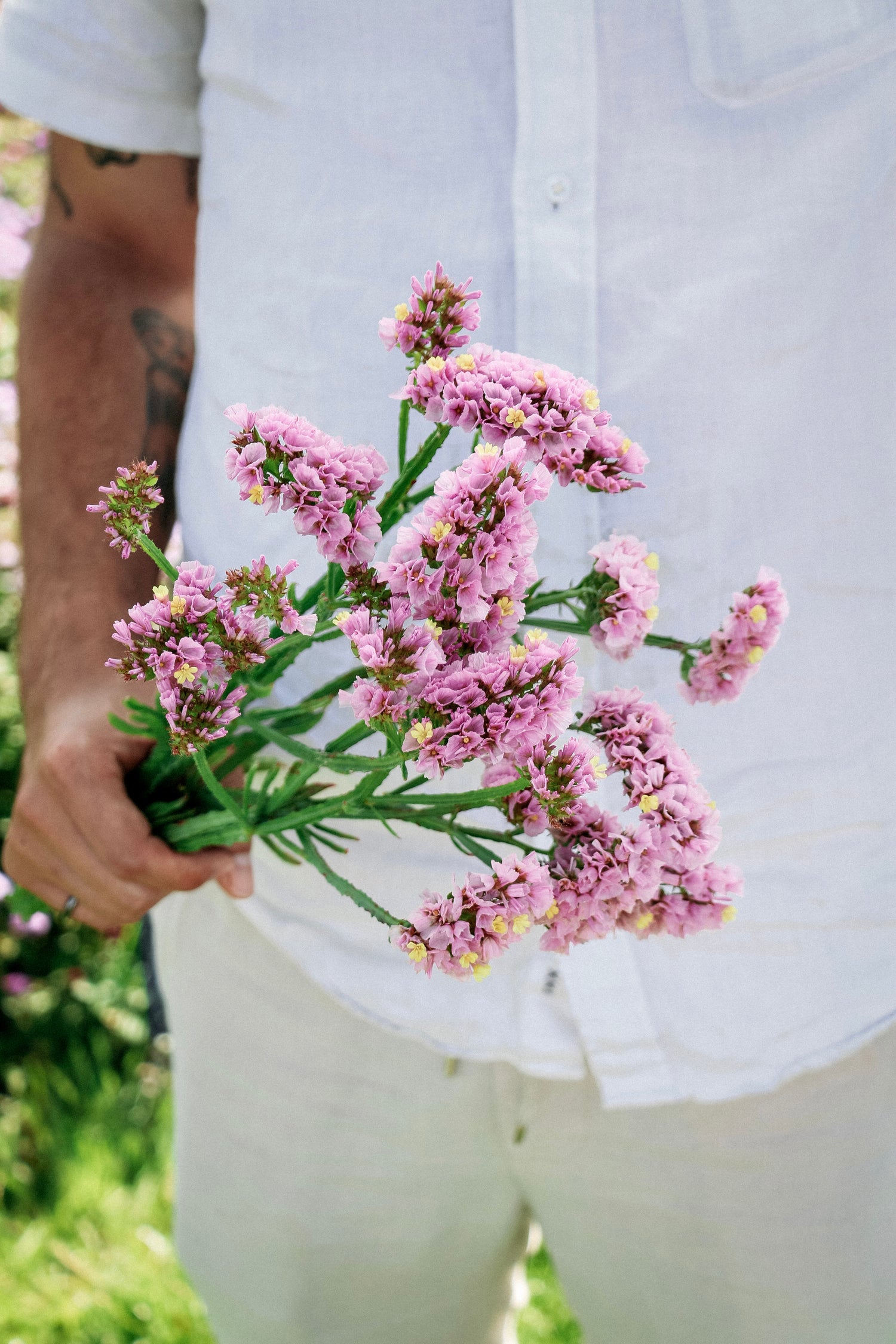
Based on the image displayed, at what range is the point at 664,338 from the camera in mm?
989

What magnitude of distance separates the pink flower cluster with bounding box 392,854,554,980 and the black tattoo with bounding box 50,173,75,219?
1121 mm

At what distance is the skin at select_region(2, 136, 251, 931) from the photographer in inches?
41.6

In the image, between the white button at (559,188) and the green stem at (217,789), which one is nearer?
the green stem at (217,789)

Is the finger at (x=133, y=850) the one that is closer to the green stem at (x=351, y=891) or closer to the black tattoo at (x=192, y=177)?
the green stem at (x=351, y=891)

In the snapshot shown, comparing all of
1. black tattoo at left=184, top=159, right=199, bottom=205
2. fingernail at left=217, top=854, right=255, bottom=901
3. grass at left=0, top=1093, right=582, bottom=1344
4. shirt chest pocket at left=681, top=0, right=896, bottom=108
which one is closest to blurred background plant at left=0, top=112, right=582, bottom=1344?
grass at left=0, top=1093, right=582, bottom=1344

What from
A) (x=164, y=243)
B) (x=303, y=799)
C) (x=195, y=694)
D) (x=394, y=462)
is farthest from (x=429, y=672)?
(x=164, y=243)

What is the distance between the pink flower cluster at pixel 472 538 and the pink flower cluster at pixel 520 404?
0.03 metres

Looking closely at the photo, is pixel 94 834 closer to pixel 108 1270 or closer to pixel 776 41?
pixel 776 41

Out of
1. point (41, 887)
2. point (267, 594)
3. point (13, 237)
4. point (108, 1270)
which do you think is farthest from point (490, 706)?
point (13, 237)

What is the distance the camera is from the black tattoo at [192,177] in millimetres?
1360

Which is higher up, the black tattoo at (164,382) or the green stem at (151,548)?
the black tattoo at (164,382)

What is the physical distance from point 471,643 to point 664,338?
19.9 inches

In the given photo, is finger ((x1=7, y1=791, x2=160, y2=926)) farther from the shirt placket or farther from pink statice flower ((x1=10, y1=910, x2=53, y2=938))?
Result: pink statice flower ((x1=10, y1=910, x2=53, y2=938))

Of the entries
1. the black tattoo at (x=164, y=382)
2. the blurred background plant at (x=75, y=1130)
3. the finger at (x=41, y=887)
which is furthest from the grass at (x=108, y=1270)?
the black tattoo at (x=164, y=382)
